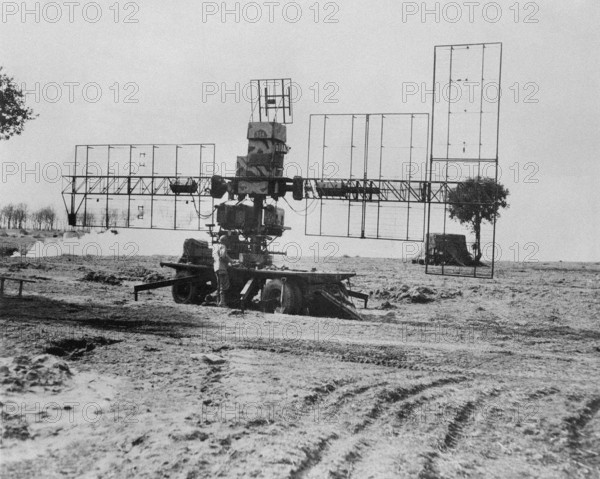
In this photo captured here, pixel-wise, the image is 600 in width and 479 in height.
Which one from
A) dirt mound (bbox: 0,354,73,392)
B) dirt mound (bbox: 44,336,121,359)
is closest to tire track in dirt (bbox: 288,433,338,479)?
dirt mound (bbox: 0,354,73,392)

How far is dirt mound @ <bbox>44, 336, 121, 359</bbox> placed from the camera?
37.6ft

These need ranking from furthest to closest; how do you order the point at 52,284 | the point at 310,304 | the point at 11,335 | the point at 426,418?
the point at 52,284 < the point at 310,304 < the point at 11,335 < the point at 426,418

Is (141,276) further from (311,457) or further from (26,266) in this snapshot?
(311,457)

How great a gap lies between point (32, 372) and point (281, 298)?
37.1 ft

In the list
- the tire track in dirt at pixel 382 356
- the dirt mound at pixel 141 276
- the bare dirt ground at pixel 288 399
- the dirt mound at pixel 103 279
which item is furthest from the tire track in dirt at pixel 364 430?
the dirt mound at pixel 141 276

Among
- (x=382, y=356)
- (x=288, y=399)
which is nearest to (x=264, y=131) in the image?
(x=382, y=356)

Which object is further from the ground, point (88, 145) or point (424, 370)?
point (88, 145)

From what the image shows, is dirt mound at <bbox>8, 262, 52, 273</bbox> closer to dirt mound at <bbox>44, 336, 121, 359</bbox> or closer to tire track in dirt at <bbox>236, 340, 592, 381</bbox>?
dirt mound at <bbox>44, 336, 121, 359</bbox>

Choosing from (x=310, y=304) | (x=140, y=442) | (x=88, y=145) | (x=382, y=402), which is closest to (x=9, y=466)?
(x=140, y=442)

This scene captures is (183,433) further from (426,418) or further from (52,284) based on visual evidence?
(52,284)

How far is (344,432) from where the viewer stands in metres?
7.80

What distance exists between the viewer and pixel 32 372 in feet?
29.2

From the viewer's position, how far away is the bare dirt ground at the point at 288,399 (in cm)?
679

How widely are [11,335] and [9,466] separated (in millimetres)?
7398
